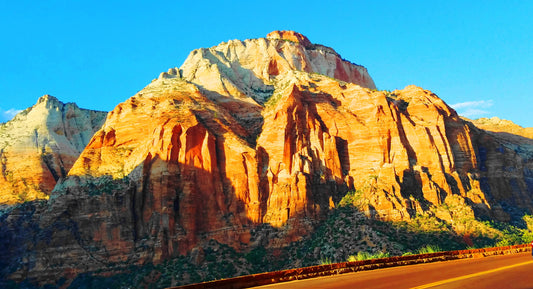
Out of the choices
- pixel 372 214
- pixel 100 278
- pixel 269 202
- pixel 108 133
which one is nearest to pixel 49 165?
pixel 108 133

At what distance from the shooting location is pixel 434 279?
24672 millimetres

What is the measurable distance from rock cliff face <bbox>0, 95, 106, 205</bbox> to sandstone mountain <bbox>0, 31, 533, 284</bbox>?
11.1 meters

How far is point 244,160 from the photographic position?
270 feet

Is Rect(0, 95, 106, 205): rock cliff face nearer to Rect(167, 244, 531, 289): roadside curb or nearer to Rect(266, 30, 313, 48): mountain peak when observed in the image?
Rect(266, 30, 313, 48): mountain peak

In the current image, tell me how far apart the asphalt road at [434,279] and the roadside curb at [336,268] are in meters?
0.64

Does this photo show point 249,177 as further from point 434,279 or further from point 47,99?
point 47,99

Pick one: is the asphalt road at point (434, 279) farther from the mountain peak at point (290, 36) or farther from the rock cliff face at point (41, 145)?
the mountain peak at point (290, 36)

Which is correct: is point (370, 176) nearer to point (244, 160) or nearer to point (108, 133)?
point (244, 160)

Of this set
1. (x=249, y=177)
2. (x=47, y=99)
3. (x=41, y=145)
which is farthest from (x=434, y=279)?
(x=47, y=99)

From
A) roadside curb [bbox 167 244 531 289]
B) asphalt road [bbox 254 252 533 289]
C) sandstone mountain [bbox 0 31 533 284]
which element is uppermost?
sandstone mountain [bbox 0 31 533 284]

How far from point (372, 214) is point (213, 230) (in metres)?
23.2

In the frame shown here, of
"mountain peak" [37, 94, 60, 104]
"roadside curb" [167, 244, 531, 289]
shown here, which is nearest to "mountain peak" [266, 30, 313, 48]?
"mountain peak" [37, 94, 60, 104]

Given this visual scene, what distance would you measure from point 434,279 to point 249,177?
188ft

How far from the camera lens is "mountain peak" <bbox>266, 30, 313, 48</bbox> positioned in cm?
15206
